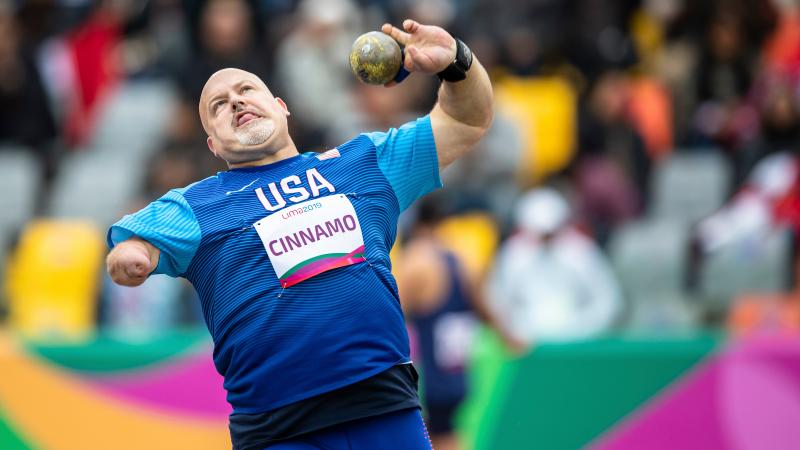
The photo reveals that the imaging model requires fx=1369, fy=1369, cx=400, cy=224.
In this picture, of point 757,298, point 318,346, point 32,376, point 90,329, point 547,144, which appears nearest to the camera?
point 318,346

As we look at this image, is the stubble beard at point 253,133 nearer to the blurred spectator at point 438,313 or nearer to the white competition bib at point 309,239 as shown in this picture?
the white competition bib at point 309,239

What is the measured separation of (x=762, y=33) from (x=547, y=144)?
7.46 ft

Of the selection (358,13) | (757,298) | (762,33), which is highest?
(358,13)

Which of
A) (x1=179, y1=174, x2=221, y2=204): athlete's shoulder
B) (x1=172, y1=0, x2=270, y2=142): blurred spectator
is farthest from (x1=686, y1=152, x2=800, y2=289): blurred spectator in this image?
(x1=179, y1=174, x2=221, y2=204): athlete's shoulder

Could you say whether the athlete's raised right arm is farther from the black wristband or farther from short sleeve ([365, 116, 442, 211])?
the black wristband

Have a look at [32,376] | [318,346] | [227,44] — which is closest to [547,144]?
[227,44]

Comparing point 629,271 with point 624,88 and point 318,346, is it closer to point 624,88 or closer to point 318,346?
point 624,88

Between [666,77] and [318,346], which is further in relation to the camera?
[666,77]

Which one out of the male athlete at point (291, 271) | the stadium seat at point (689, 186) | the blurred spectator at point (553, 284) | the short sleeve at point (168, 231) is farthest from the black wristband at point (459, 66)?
the stadium seat at point (689, 186)

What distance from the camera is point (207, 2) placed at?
43.3ft

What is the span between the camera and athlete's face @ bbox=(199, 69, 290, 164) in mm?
4895

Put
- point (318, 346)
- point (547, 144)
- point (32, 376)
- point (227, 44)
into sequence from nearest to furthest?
point (318, 346)
point (32, 376)
point (227, 44)
point (547, 144)

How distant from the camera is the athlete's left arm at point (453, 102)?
196 inches

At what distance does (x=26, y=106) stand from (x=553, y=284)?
560 cm
